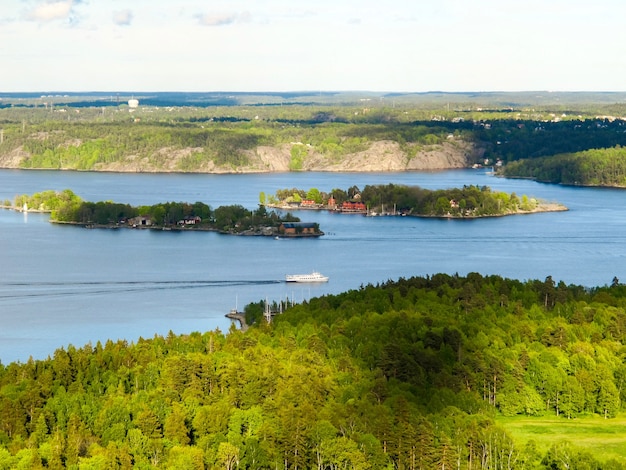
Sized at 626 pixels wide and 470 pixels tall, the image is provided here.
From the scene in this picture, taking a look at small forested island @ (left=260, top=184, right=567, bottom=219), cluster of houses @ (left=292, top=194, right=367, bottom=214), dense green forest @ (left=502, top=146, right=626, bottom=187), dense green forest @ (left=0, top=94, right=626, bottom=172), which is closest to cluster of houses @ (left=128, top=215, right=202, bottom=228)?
small forested island @ (left=260, top=184, right=567, bottom=219)

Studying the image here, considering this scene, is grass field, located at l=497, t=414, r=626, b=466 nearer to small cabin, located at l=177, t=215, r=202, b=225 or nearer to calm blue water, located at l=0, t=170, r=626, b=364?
calm blue water, located at l=0, t=170, r=626, b=364

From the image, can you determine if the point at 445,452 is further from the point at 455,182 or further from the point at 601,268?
the point at 455,182

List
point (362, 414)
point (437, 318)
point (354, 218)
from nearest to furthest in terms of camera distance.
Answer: point (362, 414), point (437, 318), point (354, 218)

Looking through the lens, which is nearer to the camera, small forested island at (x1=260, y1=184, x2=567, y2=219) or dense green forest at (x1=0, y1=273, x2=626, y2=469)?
dense green forest at (x1=0, y1=273, x2=626, y2=469)

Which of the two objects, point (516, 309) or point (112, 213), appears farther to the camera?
point (112, 213)

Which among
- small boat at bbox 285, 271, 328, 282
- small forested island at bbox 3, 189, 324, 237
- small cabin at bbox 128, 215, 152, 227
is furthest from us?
small cabin at bbox 128, 215, 152, 227

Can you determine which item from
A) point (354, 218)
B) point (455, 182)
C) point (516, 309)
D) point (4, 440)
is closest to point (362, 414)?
point (4, 440)

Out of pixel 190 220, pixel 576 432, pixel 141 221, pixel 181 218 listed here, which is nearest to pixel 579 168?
pixel 190 220

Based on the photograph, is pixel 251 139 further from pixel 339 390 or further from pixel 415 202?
pixel 339 390
